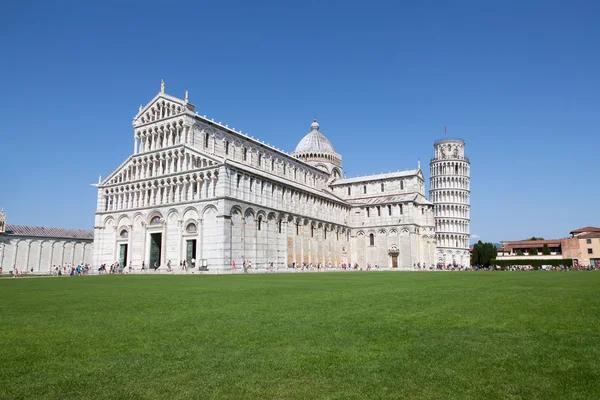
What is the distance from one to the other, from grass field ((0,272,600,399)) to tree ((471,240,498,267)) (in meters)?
84.8

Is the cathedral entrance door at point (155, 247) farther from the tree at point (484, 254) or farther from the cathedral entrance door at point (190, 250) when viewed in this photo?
the tree at point (484, 254)

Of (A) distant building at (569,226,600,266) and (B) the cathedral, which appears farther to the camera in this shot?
(A) distant building at (569,226,600,266)

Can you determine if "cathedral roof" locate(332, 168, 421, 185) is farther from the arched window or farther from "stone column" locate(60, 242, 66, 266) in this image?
"stone column" locate(60, 242, 66, 266)

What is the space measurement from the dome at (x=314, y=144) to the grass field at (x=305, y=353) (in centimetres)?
7212

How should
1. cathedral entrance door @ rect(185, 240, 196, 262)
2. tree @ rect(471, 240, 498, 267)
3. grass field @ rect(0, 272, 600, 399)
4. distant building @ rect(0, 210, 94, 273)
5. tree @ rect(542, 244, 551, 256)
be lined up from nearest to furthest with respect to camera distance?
grass field @ rect(0, 272, 600, 399) → cathedral entrance door @ rect(185, 240, 196, 262) → distant building @ rect(0, 210, 94, 273) → tree @ rect(471, 240, 498, 267) → tree @ rect(542, 244, 551, 256)

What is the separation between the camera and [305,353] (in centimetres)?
631

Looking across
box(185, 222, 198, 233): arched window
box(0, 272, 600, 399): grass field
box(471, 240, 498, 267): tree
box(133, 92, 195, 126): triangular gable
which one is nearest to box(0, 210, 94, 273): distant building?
box(133, 92, 195, 126): triangular gable

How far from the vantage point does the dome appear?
3231 inches

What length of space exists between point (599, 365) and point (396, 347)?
8.41ft

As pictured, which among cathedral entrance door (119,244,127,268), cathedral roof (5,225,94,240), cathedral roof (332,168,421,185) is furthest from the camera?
cathedral roof (332,168,421,185)

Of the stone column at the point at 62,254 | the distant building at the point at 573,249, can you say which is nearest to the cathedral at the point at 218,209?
the stone column at the point at 62,254

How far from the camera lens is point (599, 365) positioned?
18.2ft

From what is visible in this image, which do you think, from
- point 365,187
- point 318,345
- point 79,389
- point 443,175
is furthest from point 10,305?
point 443,175

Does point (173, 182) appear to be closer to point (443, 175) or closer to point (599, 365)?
point (599, 365)
